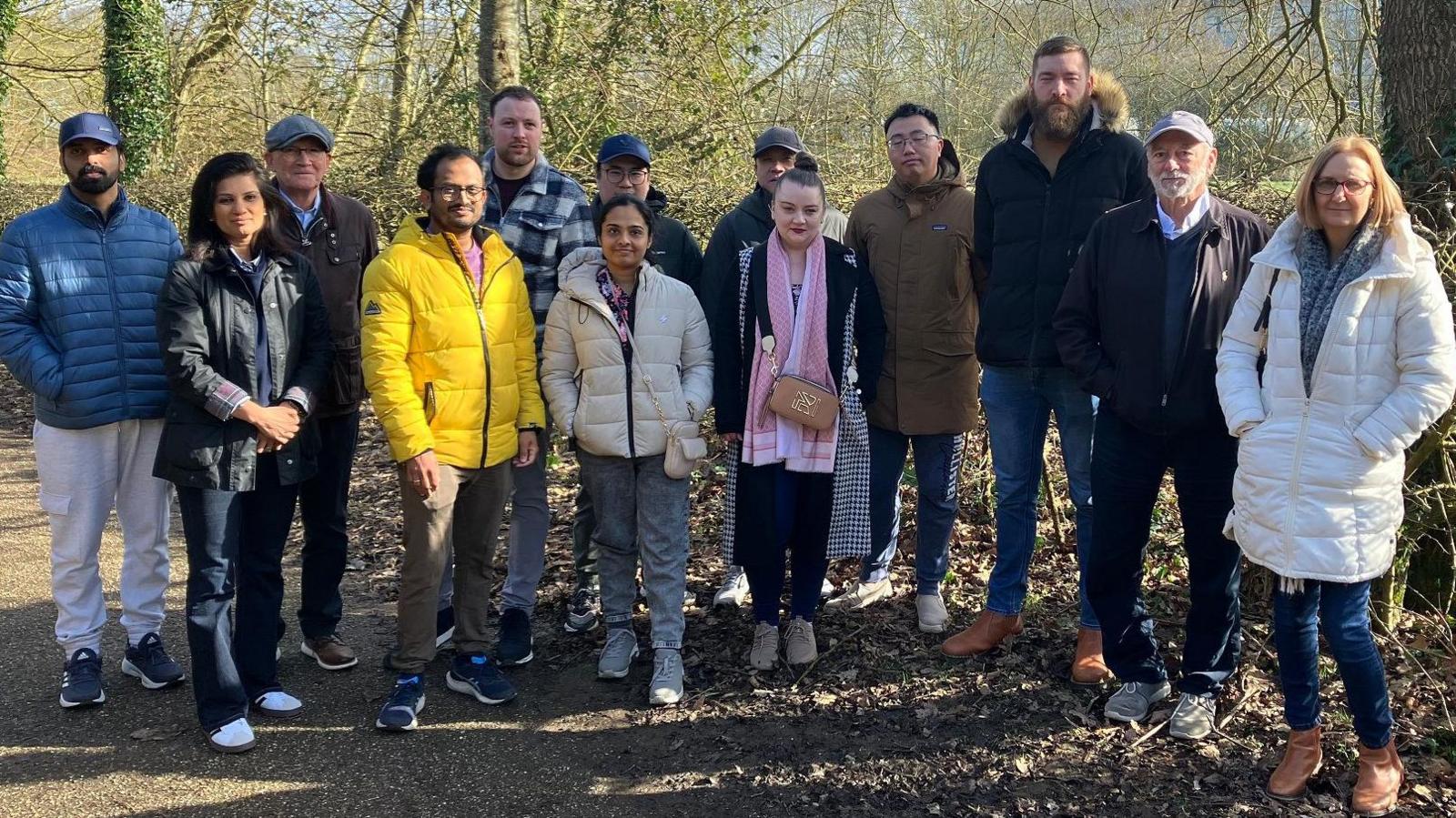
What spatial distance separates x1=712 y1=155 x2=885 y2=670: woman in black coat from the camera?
460 cm

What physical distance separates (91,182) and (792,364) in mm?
2796

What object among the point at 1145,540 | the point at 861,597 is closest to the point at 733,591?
the point at 861,597

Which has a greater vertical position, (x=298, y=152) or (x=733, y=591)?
(x=298, y=152)

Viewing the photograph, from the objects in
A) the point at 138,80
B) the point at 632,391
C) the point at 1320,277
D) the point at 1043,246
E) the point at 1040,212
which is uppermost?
the point at 138,80

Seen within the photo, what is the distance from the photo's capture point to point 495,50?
9.12 m

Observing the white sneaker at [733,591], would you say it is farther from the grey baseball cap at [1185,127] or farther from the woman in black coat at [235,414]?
the grey baseball cap at [1185,127]

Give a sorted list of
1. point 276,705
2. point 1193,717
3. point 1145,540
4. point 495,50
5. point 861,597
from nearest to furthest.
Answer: point 1193,717
point 1145,540
point 276,705
point 861,597
point 495,50

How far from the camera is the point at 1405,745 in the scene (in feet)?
12.9

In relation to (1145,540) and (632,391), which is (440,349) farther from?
(1145,540)

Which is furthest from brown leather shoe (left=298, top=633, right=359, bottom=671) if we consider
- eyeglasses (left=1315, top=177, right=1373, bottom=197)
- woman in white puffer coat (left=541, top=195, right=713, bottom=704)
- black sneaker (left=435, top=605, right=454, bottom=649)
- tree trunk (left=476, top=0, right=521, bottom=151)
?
tree trunk (left=476, top=0, right=521, bottom=151)

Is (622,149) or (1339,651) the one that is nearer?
(1339,651)

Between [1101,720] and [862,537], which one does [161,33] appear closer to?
[862,537]

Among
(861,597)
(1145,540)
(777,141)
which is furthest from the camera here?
(861,597)

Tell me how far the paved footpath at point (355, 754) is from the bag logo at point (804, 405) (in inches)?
50.8
